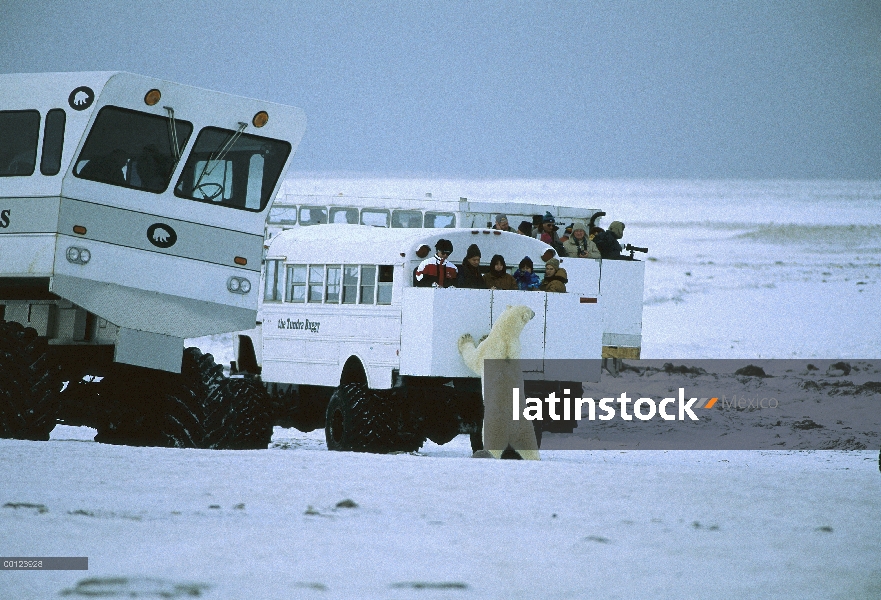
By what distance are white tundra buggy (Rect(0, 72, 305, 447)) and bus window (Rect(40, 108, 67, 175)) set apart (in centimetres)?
1

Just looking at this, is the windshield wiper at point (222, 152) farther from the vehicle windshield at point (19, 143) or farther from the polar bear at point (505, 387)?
the polar bear at point (505, 387)

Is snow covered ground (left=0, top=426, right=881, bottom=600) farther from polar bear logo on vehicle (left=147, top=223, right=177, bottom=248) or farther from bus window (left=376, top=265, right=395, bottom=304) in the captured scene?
bus window (left=376, top=265, right=395, bottom=304)

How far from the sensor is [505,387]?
47.9 feet

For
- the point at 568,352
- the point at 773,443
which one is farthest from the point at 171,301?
the point at 773,443

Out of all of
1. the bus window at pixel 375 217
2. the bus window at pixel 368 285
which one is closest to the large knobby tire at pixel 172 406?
the bus window at pixel 368 285

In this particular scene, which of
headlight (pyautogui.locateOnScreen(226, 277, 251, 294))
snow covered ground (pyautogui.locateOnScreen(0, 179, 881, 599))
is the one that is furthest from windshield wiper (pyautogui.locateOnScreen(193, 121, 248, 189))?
snow covered ground (pyautogui.locateOnScreen(0, 179, 881, 599))

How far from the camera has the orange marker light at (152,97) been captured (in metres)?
13.7

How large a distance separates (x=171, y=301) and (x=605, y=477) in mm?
4490

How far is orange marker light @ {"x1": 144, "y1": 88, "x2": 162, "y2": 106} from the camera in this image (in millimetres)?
13734

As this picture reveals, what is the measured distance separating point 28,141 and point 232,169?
1.84 metres

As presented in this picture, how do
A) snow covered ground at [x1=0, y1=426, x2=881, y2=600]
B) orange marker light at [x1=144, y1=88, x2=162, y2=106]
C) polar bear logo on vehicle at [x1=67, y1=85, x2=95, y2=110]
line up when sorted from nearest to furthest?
snow covered ground at [x1=0, y1=426, x2=881, y2=600] → polar bear logo on vehicle at [x1=67, y1=85, x2=95, y2=110] → orange marker light at [x1=144, y1=88, x2=162, y2=106]

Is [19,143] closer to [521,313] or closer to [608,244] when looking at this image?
[521,313]

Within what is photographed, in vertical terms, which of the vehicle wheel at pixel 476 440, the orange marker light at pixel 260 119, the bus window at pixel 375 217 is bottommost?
the vehicle wheel at pixel 476 440

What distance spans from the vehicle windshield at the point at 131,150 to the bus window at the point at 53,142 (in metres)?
0.19
